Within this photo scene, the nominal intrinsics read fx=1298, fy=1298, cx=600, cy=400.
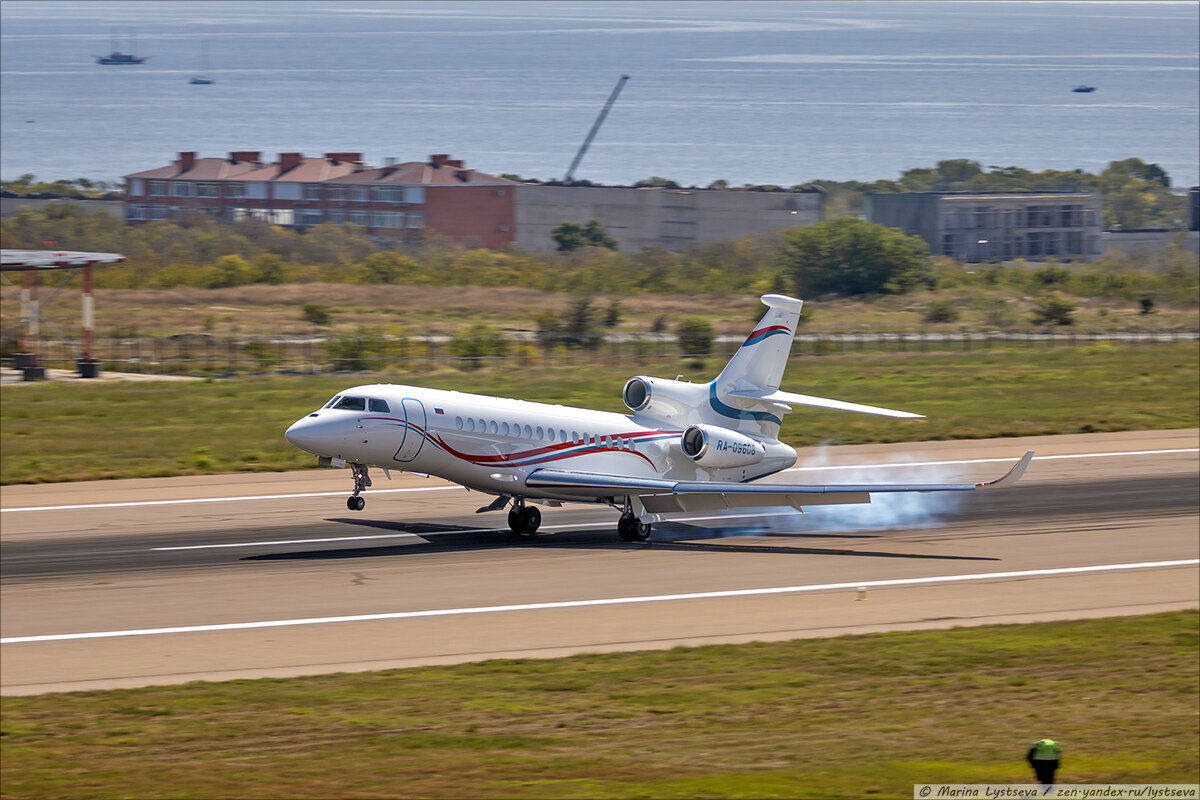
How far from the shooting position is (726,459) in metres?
31.4

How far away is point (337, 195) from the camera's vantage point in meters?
142

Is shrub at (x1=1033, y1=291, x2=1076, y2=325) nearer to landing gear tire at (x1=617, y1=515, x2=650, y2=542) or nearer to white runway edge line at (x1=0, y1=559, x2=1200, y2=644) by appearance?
white runway edge line at (x1=0, y1=559, x2=1200, y2=644)

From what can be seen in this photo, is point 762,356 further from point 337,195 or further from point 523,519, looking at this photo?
point 337,195

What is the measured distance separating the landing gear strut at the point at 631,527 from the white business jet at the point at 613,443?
0.10ft

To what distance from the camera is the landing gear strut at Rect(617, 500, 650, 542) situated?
30.5 meters

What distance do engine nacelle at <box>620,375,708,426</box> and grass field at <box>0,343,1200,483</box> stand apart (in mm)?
12553

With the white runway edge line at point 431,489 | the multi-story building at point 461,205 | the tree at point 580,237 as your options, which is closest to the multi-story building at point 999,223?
the multi-story building at point 461,205

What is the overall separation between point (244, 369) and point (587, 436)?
3410 centimetres

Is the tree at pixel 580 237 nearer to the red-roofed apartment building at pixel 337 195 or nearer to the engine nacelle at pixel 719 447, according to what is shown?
the red-roofed apartment building at pixel 337 195

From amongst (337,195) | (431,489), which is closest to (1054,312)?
(431,489)

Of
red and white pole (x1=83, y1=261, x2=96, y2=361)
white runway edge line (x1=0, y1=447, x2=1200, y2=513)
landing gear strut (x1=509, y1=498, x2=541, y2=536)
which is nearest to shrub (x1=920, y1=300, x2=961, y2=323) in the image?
white runway edge line (x1=0, y1=447, x2=1200, y2=513)

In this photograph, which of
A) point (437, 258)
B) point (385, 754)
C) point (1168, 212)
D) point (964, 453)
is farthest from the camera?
point (1168, 212)

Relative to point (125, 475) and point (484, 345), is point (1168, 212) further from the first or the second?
point (125, 475)

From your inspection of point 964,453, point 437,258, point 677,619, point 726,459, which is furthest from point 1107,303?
point 677,619
